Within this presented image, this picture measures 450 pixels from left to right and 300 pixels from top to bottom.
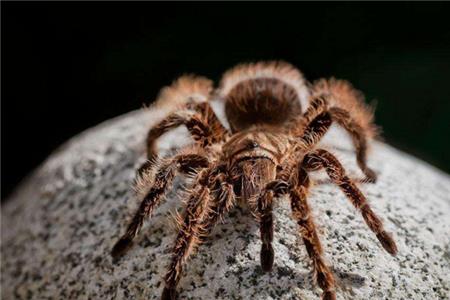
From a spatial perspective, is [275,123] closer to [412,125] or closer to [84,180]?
[84,180]

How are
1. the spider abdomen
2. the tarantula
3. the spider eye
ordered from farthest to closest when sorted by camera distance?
the spider abdomen → the spider eye → the tarantula

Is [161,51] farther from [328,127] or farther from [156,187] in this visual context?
[156,187]

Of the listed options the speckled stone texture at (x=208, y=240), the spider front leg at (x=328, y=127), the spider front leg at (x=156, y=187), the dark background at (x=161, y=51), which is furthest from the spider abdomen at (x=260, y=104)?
the dark background at (x=161, y=51)

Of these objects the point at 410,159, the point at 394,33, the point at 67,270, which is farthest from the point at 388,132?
the point at 67,270

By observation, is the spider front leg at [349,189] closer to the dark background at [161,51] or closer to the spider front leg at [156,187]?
the spider front leg at [156,187]

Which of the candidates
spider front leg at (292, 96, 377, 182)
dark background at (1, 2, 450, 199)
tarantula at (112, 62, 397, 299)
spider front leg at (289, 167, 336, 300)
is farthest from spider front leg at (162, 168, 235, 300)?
dark background at (1, 2, 450, 199)

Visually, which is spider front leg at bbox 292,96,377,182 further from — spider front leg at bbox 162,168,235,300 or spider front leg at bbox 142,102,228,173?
spider front leg at bbox 162,168,235,300
